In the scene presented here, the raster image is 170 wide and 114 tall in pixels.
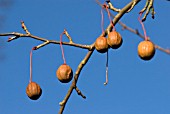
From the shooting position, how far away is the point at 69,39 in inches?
135

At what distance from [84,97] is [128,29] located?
18.8 inches

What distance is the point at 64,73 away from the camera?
336 cm

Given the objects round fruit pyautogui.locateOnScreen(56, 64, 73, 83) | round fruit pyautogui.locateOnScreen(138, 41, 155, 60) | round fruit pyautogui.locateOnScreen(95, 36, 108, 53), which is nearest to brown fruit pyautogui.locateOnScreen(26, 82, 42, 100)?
round fruit pyautogui.locateOnScreen(56, 64, 73, 83)

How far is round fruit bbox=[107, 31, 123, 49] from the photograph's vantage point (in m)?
3.24

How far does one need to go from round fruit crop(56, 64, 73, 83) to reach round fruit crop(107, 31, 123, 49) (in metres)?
0.27

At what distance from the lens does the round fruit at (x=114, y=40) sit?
3240mm

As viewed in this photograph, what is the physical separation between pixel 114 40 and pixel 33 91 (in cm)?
55

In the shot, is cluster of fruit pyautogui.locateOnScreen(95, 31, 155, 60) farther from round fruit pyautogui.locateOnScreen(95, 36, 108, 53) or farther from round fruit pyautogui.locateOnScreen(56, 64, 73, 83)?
round fruit pyautogui.locateOnScreen(56, 64, 73, 83)

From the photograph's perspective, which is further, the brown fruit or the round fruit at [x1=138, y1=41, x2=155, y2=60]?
the brown fruit

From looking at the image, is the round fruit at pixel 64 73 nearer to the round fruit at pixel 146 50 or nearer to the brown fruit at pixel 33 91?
the brown fruit at pixel 33 91

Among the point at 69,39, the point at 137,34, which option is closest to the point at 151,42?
the point at 137,34

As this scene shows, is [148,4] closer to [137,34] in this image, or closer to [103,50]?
[137,34]

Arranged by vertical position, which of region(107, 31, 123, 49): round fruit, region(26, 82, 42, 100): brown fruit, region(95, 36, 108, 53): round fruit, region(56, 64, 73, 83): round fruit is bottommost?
region(26, 82, 42, 100): brown fruit

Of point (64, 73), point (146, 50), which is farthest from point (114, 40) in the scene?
point (64, 73)
